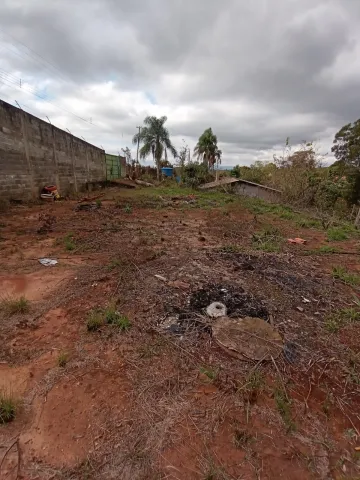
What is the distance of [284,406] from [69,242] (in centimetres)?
450

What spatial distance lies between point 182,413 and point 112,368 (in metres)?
0.70

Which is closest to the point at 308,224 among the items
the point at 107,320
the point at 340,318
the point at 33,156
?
the point at 340,318

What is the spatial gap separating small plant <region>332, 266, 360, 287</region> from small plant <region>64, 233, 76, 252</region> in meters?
4.77

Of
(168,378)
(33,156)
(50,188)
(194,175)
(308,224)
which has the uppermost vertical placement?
(33,156)

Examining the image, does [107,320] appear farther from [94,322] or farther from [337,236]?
[337,236]

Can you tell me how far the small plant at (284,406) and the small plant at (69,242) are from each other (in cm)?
410

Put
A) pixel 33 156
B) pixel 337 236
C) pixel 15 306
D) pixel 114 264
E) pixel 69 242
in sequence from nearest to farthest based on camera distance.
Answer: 1. pixel 15 306
2. pixel 114 264
3. pixel 69 242
4. pixel 337 236
5. pixel 33 156

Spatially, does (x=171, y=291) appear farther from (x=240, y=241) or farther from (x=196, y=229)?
(x=196, y=229)

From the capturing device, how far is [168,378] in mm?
2002

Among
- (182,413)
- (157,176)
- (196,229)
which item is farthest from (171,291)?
(157,176)

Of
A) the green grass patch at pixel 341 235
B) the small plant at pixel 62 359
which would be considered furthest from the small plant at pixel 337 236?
the small plant at pixel 62 359

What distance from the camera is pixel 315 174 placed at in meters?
14.2

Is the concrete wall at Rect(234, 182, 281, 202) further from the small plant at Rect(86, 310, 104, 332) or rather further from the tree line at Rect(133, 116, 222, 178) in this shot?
the small plant at Rect(86, 310, 104, 332)

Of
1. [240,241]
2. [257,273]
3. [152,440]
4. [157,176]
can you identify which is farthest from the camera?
[157,176]
